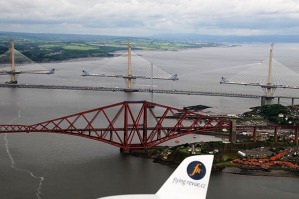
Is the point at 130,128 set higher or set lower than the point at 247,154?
higher

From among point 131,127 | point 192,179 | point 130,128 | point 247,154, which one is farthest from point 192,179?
point 131,127

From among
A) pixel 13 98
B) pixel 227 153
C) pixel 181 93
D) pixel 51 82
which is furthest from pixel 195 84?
pixel 227 153

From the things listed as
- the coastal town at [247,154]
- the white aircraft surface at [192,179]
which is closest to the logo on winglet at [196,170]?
the white aircraft surface at [192,179]

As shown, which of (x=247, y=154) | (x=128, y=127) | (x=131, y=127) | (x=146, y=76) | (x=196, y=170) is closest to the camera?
(x=196, y=170)

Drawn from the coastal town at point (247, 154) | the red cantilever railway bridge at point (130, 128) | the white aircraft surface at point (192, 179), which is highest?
the white aircraft surface at point (192, 179)

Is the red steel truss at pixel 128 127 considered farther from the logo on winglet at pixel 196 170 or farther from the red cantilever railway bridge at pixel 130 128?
the logo on winglet at pixel 196 170

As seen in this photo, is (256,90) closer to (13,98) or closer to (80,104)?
(80,104)

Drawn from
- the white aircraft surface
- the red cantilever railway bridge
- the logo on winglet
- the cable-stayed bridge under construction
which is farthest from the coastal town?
the cable-stayed bridge under construction

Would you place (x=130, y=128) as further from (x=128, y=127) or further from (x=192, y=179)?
(x=192, y=179)
